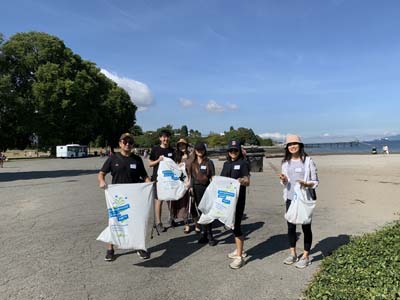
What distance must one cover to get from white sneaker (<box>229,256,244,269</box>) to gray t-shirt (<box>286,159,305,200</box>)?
1114 millimetres

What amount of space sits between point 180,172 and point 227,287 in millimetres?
3216

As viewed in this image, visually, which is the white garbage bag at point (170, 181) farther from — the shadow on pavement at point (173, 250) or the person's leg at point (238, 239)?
the person's leg at point (238, 239)

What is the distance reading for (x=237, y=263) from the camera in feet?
17.6

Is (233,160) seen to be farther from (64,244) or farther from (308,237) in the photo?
(64,244)

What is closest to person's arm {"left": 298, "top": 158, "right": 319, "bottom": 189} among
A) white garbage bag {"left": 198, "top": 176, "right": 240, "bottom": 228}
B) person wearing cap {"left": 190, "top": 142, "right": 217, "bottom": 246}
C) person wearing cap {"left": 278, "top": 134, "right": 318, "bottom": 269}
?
person wearing cap {"left": 278, "top": 134, "right": 318, "bottom": 269}

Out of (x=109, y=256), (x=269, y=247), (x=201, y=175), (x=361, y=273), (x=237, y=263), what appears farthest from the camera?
(x=201, y=175)

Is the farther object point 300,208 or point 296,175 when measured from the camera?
point 296,175

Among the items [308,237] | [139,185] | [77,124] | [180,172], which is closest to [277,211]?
[180,172]

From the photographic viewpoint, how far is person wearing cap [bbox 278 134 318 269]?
5.46 metres

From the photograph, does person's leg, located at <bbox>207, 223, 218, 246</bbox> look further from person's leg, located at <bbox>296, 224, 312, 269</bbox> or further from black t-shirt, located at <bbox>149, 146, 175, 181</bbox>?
black t-shirt, located at <bbox>149, 146, 175, 181</bbox>

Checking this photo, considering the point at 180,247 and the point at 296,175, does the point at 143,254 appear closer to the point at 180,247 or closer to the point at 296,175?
the point at 180,247

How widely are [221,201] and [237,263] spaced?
3.09 feet

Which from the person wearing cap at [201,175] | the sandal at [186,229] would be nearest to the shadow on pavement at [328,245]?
the person wearing cap at [201,175]

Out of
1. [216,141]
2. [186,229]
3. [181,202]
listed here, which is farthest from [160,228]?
[216,141]
